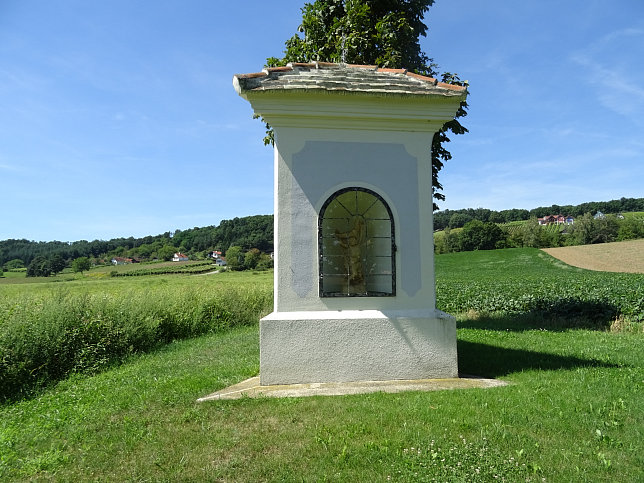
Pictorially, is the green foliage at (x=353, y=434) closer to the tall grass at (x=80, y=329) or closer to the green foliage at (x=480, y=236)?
the tall grass at (x=80, y=329)

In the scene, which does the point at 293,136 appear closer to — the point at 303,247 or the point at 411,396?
the point at 303,247

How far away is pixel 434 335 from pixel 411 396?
100 cm

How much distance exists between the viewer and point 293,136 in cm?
542

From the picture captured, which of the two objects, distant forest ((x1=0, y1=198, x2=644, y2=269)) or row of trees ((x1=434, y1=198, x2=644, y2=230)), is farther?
row of trees ((x1=434, y1=198, x2=644, y2=230))

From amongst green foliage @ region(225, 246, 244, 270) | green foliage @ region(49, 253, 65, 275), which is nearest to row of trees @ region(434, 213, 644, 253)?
green foliage @ region(225, 246, 244, 270)

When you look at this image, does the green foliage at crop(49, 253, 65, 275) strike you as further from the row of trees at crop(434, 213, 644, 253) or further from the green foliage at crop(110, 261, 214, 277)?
the row of trees at crop(434, 213, 644, 253)

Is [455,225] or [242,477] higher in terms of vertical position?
[455,225]

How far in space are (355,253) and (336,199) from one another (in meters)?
0.87

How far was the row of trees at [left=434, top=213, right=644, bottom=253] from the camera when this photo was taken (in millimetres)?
55188

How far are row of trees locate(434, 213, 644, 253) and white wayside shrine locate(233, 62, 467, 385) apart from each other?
5338 centimetres

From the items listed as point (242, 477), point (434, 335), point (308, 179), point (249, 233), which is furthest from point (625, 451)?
point (249, 233)

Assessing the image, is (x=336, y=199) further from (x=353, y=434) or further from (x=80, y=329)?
(x=80, y=329)

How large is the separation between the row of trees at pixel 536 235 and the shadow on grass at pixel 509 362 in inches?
2016

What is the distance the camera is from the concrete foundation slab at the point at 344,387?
4.84m
